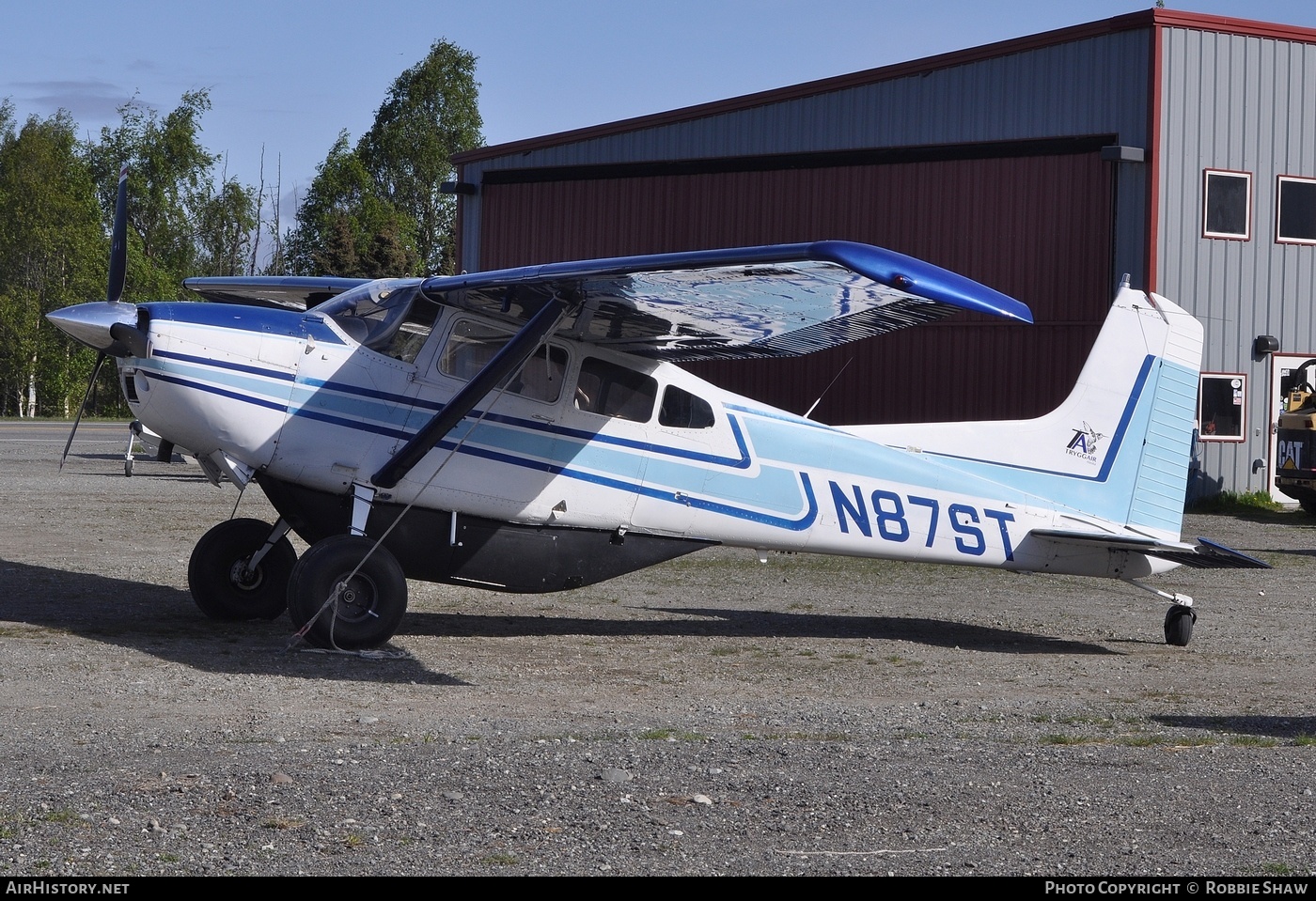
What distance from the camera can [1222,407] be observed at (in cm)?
2161

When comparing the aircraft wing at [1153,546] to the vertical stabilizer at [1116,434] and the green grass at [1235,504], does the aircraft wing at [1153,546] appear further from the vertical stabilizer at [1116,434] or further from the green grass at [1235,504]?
the green grass at [1235,504]

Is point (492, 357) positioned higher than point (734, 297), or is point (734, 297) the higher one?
point (734, 297)

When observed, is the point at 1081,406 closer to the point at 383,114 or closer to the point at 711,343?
the point at 711,343

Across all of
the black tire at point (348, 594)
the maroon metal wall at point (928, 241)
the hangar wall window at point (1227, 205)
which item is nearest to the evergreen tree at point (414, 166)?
the maroon metal wall at point (928, 241)

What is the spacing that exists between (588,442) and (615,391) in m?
0.42

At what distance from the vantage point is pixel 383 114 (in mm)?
67375

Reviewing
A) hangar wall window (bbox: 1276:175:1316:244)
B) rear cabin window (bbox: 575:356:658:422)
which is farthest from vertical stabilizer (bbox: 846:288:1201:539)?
hangar wall window (bbox: 1276:175:1316:244)

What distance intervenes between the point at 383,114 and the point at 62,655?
63.0 meters

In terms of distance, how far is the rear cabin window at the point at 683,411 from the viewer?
9523mm

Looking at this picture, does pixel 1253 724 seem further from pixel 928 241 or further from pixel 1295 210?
pixel 1295 210

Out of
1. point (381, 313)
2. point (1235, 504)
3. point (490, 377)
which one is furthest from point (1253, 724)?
point (1235, 504)

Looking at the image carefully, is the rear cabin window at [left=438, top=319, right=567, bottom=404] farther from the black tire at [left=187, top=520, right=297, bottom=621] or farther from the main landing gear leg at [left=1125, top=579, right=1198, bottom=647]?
the main landing gear leg at [left=1125, top=579, right=1198, bottom=647]

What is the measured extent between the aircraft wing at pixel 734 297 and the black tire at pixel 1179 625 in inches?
128
